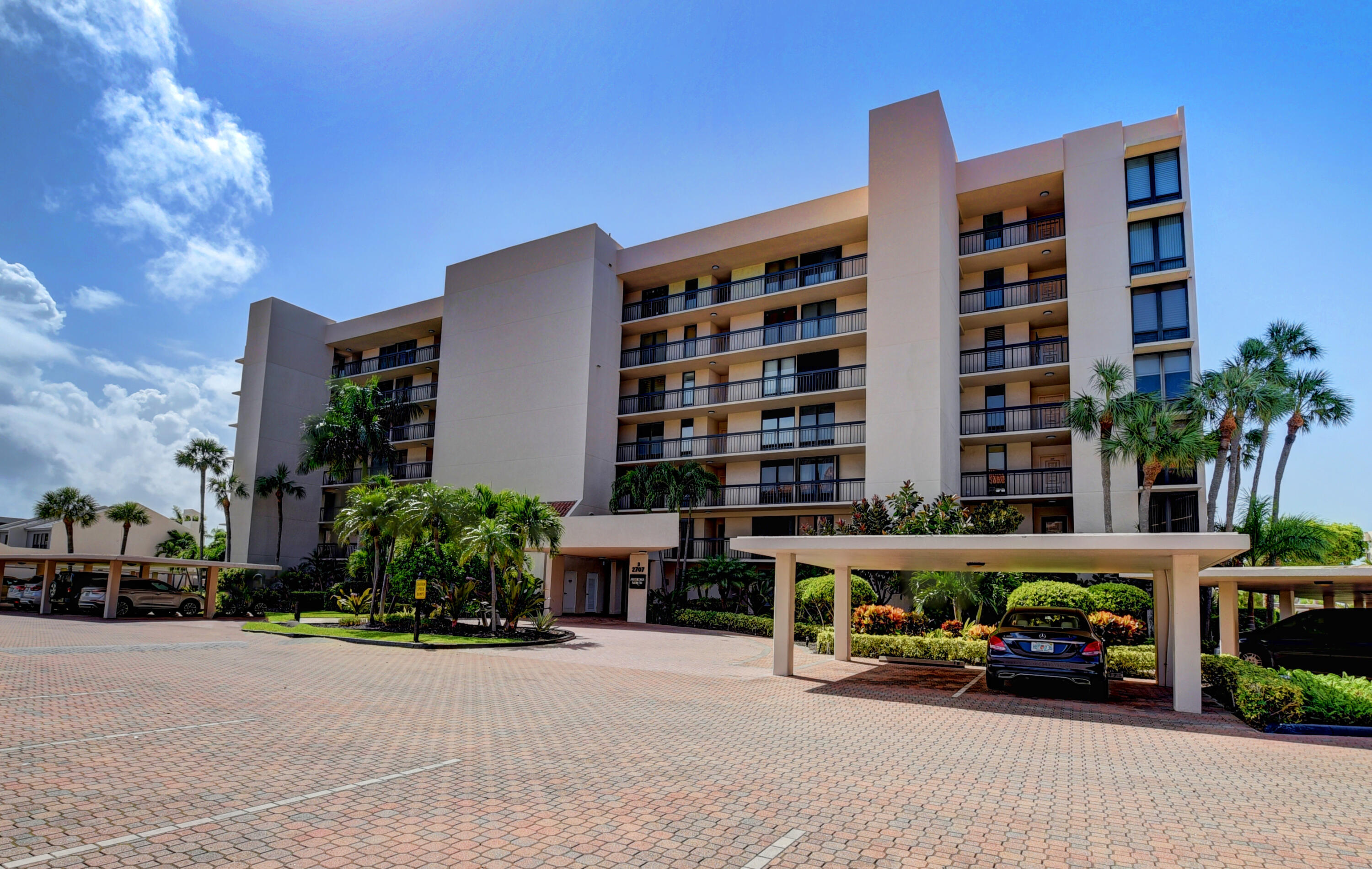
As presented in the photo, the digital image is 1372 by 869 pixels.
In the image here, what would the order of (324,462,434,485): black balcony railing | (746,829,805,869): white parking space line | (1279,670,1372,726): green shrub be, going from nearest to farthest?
(746,829,805,869): white parking space line
(1279,670,1372,726): green shrub
(324,462,434,485): black balcony railing

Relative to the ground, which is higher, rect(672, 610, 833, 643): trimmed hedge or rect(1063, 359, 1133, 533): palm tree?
rect(1063, 359, 1133, 533): palm tree

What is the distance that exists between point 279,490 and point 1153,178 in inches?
1783

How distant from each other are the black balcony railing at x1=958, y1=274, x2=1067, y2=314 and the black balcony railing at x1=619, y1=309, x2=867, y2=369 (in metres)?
4.25

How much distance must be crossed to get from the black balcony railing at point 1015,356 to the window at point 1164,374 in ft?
8.67

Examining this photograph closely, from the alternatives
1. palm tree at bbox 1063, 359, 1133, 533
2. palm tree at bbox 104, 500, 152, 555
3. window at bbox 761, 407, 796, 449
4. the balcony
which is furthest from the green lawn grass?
palm tree at bbox 104, 500, 152, 555

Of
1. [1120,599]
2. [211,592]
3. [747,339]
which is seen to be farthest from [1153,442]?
[211,592]

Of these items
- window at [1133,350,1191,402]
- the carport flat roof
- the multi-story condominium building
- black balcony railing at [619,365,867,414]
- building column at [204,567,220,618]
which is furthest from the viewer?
black balcony railing at [619,365,867,414]

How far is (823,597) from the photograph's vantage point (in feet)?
82.6

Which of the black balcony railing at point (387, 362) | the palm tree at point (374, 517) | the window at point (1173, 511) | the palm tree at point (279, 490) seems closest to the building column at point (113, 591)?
the palm tree at point (374, 517)

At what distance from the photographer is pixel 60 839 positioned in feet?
17.2

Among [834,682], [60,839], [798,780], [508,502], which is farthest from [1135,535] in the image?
[508,502]

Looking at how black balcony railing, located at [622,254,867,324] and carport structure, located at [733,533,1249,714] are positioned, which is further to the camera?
black balcony railing, located at [622,254,867,324]

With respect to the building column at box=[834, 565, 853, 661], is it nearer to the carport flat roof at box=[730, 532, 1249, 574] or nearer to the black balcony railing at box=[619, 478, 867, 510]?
the carport flat roof at box=[730, 532, 1249, 574]

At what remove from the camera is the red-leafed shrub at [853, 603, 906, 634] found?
22.4m
